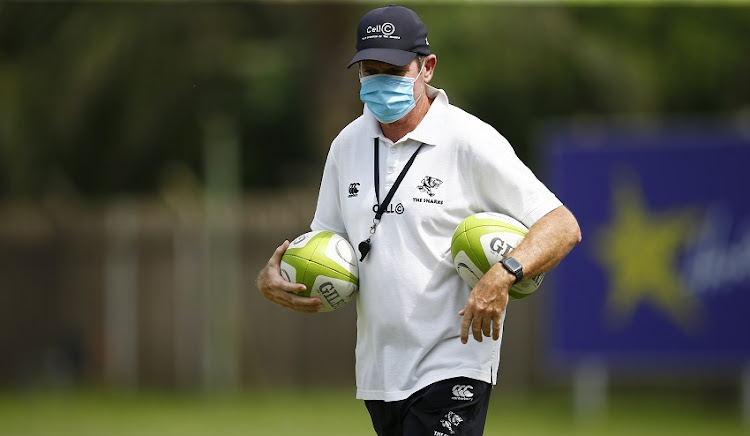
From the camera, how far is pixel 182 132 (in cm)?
2502

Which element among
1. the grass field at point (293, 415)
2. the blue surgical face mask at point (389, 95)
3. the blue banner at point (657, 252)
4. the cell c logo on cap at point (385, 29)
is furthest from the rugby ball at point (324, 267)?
the blue banner at point (657, 252)

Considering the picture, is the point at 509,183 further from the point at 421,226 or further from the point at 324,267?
the point at 324,267

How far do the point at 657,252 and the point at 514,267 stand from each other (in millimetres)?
10640

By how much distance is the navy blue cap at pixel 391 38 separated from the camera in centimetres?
600

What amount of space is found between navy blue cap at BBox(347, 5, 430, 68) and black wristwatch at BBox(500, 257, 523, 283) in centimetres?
96

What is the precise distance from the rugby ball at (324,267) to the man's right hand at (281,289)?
0.03m

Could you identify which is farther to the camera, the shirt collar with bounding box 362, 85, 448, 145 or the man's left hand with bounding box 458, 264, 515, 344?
the shirt collar with bounding box 362, 85, 448, 145

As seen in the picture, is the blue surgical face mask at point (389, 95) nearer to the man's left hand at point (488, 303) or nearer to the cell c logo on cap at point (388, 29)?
the cell c logo on cap at point (388, 29)

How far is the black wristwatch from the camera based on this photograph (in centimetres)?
568

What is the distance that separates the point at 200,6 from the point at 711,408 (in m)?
9.64

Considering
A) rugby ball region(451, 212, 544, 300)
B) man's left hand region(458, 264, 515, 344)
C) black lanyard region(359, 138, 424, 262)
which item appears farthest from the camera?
black lanyard region(359, 138, 424, 262)

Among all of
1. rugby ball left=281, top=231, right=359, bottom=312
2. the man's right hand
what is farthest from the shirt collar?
the man's right hand

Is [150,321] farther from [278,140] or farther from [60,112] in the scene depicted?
[278,140]

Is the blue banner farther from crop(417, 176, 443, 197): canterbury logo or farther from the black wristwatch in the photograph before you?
the black wristwatch
